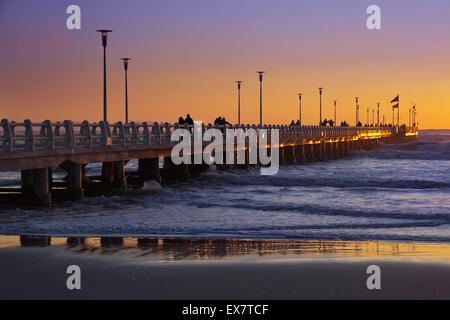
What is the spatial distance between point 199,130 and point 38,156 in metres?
17.2

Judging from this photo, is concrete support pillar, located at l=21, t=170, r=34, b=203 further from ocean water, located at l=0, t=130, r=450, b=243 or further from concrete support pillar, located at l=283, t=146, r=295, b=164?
concrete support pillar, located at l=283, t=146, r=295, b=164

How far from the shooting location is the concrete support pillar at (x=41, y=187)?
2377 cm

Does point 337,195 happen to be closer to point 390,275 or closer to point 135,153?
point 135,153

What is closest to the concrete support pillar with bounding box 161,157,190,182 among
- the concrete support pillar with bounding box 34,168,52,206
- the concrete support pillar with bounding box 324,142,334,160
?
the concrete support pillar with bounding box 34,168,52,206

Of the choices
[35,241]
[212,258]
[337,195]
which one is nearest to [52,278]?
[212,258]

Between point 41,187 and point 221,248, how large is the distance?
10.6 m

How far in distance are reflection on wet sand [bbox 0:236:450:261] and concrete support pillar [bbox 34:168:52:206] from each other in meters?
7.17

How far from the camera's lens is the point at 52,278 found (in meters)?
11.8

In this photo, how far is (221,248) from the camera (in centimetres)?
1510

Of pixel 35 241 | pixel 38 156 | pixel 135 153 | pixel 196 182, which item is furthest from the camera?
pixel 196 182

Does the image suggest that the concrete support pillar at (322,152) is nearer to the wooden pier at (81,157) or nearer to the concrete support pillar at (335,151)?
the concrete support pillar at (335,151)
